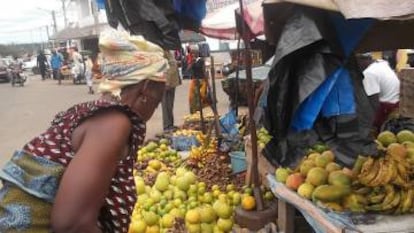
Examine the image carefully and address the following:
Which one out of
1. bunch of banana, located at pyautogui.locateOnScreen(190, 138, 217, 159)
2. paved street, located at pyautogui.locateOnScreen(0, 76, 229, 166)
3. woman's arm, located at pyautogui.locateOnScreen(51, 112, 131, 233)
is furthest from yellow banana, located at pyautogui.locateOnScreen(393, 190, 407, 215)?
paved street, located at pyautogui.locateOnScreen(0, 76, 229, 166)

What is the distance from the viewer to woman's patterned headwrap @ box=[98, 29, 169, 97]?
1.96 meters

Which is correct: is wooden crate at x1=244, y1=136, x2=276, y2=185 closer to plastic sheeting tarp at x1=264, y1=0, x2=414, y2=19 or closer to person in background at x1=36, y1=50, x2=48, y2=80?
plastic sheeting tarp at x1=264, y1=0, x2=414, y2=19

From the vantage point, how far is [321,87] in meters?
3.15

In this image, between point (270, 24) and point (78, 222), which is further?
point (270, 24)

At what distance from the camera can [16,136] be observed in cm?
1120

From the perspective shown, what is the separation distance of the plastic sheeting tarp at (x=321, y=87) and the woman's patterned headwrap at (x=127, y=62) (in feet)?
4.31

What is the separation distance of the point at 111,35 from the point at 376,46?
297cm

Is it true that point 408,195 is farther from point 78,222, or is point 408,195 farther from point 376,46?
point 78,222

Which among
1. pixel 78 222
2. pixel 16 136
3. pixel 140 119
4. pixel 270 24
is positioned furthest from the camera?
pixel 16 136

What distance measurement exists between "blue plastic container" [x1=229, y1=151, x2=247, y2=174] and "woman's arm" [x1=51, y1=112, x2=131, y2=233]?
12.9ft

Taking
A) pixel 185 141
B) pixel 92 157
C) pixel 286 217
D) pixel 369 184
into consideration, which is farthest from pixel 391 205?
pixel 185 141

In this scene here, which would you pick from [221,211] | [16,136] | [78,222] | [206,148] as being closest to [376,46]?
[221,211]

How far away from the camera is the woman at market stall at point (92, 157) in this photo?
1.71m

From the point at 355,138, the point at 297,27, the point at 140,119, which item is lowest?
the point at 355,138
